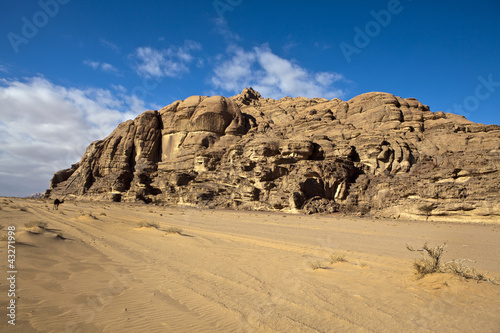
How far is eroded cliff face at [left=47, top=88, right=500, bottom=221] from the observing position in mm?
29453

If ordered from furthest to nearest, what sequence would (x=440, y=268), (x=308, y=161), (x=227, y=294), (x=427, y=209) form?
1. (x=308, y=161)
2. (x=427, y=209)
3. (x=440, y=268)
4. (x=227, y=294)

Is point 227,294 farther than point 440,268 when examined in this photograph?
No

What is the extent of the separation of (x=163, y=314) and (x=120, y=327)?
2.21ft

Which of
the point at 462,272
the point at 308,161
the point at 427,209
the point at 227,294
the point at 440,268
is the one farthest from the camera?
the point at 308,161

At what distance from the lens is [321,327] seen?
3.73 metres

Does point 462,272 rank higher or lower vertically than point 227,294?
higher

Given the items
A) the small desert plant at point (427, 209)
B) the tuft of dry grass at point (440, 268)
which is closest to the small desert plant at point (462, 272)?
the tuft of dry grass at point (440, 268)

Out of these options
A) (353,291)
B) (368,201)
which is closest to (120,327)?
(353,291)

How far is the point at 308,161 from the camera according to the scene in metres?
42.1

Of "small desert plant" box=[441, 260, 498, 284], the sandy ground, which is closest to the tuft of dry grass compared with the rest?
"small desert plant" box=[441, 260, 498, 284]

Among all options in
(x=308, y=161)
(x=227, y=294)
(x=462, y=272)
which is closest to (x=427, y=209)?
(x=308, y=161)

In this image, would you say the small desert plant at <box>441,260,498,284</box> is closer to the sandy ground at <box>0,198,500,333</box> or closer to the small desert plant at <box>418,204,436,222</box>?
the sandy ground at <box>0,198,500,333</box>

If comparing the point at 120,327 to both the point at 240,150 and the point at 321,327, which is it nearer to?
the point at 321,327

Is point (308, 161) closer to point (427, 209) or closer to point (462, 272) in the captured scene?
point (427, 209)
